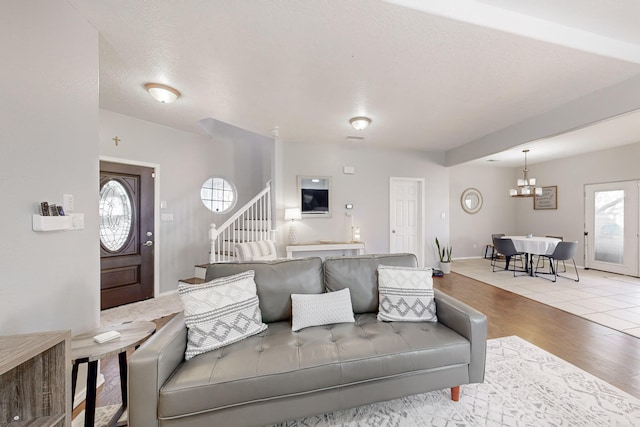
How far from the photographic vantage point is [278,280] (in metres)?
1.96

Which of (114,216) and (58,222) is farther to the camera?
(114,216)

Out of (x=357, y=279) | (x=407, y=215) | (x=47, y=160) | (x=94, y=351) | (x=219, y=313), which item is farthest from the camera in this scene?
(x=407, y=215)

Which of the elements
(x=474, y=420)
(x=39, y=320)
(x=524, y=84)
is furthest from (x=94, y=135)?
(x=524, y=84)

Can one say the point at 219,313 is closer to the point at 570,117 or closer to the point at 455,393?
the point at 455,393

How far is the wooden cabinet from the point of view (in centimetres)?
101

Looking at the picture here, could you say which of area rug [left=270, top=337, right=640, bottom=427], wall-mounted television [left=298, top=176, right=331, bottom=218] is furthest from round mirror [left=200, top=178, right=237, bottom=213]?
area rug [left=270, top=337, right=640, bottom=427]

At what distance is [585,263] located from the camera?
5.73m

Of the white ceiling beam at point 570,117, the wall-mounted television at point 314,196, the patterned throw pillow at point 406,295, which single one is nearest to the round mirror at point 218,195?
the wall-mounted television at point 314,196

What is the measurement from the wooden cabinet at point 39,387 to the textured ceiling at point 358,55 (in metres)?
1.98

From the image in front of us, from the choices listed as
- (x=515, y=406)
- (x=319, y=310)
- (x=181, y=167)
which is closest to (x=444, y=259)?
(x=515, y=406)

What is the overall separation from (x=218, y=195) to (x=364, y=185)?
2.90 meters

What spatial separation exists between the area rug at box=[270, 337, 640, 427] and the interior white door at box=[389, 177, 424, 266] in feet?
11.6

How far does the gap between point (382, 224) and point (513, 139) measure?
258 centimetres

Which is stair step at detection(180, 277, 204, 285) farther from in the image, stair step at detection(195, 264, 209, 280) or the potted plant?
the potted plant
